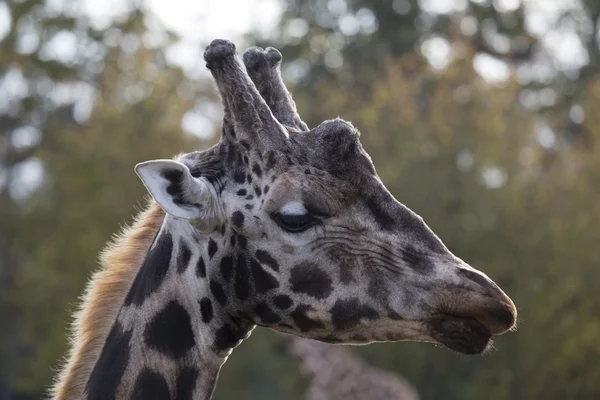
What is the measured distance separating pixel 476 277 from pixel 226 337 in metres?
1.33

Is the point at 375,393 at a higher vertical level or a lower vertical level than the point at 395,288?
lower

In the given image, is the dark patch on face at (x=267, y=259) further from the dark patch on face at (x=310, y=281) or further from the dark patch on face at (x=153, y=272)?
the dark patch on face at (x=153, y=272)

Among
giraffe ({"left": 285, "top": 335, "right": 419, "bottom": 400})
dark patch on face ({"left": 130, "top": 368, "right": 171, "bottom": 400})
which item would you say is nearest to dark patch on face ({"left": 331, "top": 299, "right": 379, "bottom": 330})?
dark patch on face ({"left": 130, "top": 368, "right": 171, "bottom": 400})

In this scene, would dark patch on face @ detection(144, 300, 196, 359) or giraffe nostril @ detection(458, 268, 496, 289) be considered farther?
dark patch on face @ detection(144, 300, 196, 359)

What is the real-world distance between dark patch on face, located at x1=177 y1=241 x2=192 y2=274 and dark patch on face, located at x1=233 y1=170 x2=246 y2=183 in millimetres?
431

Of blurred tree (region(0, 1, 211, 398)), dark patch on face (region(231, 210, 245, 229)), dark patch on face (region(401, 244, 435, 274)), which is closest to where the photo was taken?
dark patch on face (region(401, 244, 435, 274))

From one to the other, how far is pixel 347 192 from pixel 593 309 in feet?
70.1

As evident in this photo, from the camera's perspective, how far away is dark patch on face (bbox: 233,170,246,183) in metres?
6.11

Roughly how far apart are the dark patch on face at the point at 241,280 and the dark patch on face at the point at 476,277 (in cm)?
108

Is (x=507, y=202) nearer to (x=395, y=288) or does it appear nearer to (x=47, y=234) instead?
(x=47, y=234)

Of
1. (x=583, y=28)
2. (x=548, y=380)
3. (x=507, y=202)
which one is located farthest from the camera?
(x=583, y=28)

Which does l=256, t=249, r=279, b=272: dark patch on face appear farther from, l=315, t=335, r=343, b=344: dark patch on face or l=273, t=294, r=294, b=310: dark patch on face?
l=315, t=335, r=343, b=344: dark patch on face

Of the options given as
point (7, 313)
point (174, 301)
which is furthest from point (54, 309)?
point (174, 301)

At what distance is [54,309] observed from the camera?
96.5 feet
